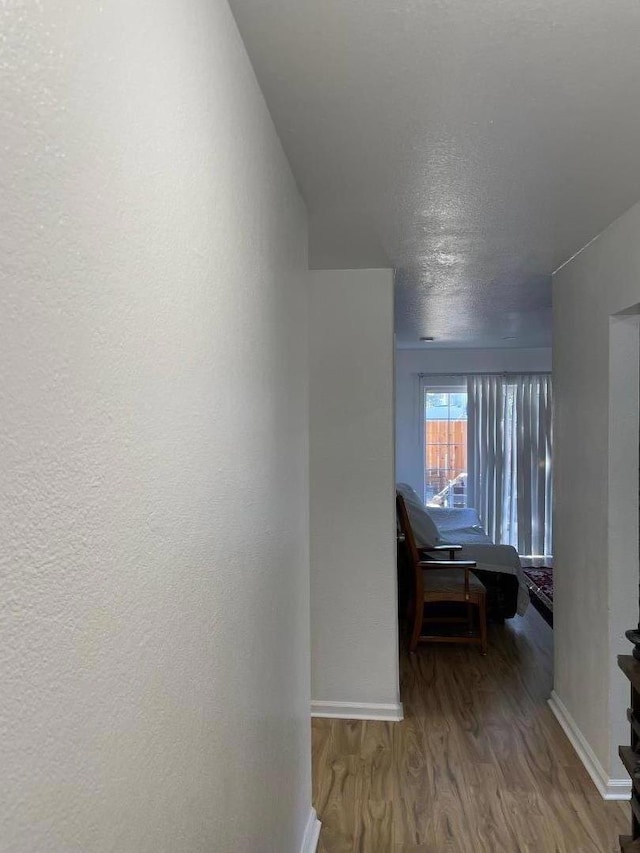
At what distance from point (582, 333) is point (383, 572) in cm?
155

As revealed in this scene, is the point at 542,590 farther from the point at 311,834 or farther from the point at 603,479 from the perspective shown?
the point at 311,834

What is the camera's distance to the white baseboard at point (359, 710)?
12.2ft

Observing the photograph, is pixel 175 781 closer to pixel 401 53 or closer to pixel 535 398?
pixel 401 53

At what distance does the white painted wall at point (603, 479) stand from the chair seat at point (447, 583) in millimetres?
1249

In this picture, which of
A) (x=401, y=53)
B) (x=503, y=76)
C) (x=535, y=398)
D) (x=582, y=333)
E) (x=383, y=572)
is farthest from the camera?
(x=535, y=398)

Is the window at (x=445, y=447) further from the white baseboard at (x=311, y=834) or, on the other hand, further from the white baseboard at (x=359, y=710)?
the white baseboard at (x=311, y=834)

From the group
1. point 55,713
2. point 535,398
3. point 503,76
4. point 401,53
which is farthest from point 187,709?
point 535,398

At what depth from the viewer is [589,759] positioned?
3.13 metres

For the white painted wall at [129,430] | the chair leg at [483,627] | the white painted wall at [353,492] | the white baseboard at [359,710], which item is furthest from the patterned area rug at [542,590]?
the white painted wall at [129,430]

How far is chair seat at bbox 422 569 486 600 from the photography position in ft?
15.7

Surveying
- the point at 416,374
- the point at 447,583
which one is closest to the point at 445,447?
the point at 416,374

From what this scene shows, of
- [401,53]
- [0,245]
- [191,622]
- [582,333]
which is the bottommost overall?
[191,622]

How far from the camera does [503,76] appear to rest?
1.61 m

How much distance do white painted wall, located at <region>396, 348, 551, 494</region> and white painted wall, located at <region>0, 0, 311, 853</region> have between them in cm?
660
